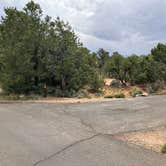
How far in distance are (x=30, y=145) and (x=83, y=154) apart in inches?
62.2

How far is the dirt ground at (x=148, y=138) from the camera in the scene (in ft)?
30.4

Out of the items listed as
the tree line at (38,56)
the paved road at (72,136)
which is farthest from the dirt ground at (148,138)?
the tree line at (38,56)

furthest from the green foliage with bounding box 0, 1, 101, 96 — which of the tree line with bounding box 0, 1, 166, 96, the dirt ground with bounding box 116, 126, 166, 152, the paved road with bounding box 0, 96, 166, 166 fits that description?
the dirt ground with bounding box 116, 126, 166, 152

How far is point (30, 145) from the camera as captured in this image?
28.6 feet

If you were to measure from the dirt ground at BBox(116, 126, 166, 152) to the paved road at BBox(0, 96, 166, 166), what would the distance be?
1.37ft

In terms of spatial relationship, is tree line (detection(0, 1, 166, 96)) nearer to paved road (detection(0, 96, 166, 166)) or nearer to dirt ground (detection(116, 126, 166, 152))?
paved road (detection(0, 96, 166, 166))

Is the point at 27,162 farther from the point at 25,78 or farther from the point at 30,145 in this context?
the point at 25,78

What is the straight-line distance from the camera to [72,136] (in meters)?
10.0

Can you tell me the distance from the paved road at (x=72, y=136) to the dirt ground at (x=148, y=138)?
0.42m

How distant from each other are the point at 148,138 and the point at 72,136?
2.30 metres

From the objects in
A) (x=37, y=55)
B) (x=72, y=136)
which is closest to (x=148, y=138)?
(x=72, y=136)

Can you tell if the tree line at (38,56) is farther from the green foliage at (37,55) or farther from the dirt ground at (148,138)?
the dirt ground at (148,138)

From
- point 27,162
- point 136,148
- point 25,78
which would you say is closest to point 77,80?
point 25,78

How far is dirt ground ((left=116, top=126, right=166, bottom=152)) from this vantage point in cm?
926
